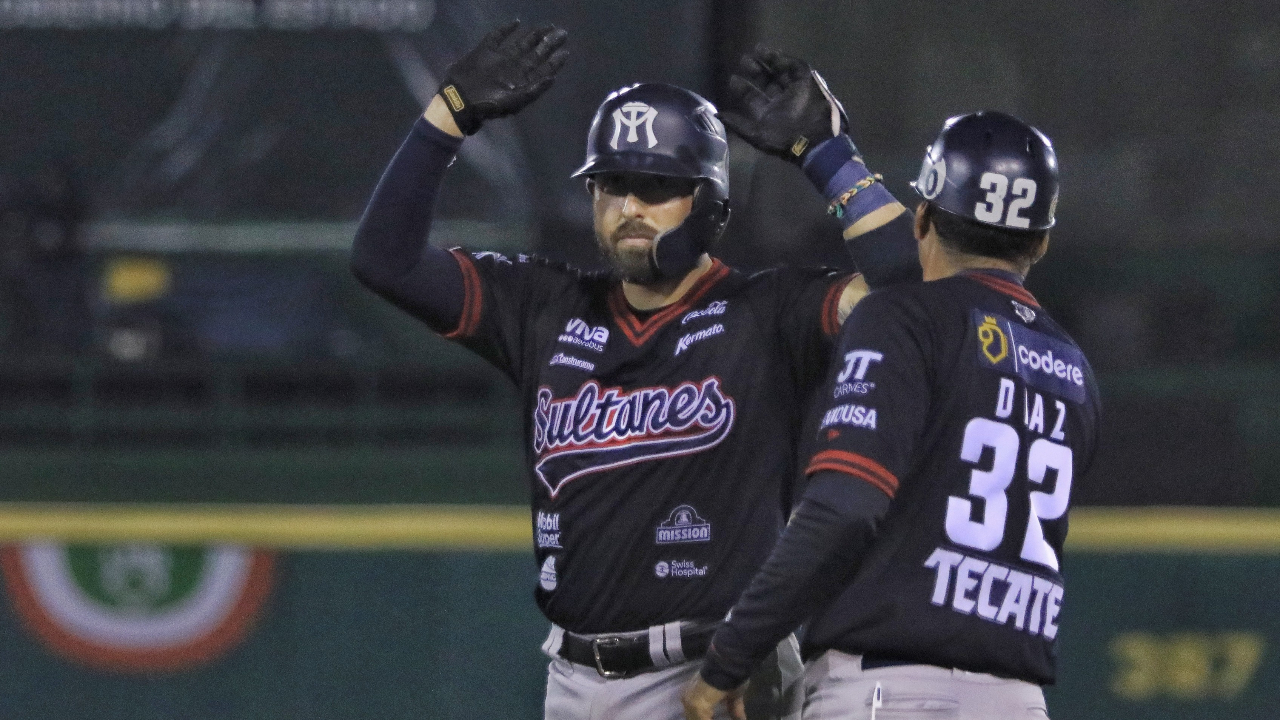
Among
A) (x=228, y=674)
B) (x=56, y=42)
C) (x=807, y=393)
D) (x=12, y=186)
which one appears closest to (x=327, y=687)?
(x=228, y=674)

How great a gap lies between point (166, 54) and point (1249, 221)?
3.93 meters

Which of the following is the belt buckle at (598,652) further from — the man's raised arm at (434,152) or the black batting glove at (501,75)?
the black batting glove at (501,75)

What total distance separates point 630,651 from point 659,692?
0.08 metres

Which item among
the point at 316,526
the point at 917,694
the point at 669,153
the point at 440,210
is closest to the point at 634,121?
the point at 669,153

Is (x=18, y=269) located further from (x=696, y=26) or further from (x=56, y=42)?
(x=696, y=26)

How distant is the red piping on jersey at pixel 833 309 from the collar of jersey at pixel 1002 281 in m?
0.35

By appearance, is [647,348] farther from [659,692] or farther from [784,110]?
[659,692]

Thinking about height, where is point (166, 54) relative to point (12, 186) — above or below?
above

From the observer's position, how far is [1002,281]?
2.32 meters

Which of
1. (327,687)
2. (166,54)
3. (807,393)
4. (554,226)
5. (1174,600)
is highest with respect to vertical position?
(166,54)

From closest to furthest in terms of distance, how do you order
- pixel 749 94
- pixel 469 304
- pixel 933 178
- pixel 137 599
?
pixel 933 178 → pixel 749 94 → pixel 469 304 → pixel 137 599

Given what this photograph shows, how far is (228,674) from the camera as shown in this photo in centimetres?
416

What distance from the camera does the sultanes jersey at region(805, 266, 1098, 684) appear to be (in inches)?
85.3

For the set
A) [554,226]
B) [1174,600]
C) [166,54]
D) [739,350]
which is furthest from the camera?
[166,54]
